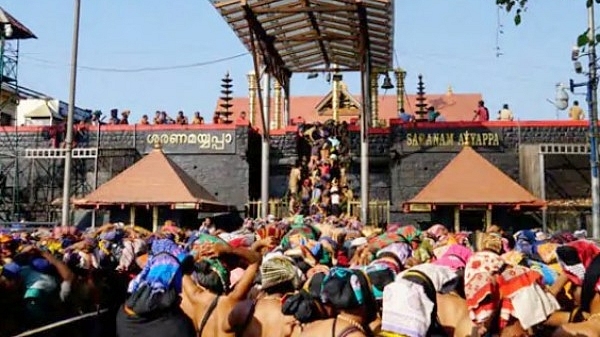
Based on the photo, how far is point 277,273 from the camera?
4.55 metres

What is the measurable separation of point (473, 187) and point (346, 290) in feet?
51.4

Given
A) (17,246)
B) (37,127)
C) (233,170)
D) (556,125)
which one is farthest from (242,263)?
(37,127)

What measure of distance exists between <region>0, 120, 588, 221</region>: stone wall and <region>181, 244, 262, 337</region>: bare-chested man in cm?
1618

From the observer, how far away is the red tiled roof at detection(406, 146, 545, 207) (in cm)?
1777

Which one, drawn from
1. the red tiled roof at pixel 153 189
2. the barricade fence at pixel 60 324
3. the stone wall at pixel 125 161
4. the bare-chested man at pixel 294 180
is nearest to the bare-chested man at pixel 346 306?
the barricade fence at pixel 60 324

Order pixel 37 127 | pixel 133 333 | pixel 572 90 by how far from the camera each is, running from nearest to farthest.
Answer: pixel 133 333, pixel 572 90, pixel 37 127

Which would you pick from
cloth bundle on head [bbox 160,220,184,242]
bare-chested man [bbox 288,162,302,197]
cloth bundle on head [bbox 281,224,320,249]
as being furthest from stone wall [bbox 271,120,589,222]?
cloth bundle on head [bbox 281,224,320,249]

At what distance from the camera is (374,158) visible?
849 inches

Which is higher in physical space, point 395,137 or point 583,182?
point 395,137

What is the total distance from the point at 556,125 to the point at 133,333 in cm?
1918

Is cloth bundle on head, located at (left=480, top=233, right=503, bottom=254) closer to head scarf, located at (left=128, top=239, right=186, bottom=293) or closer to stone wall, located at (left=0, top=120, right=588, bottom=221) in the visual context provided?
head scarf, located at (left=128, top=239, right=186, bottom=293)

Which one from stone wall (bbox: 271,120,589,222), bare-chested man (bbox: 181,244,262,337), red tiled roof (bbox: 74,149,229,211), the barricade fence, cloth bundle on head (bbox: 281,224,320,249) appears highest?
stone wall (bbox: 271,120,589,222)

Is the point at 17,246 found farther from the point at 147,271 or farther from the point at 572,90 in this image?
the point at 572,90

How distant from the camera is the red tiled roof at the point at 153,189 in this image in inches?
743
